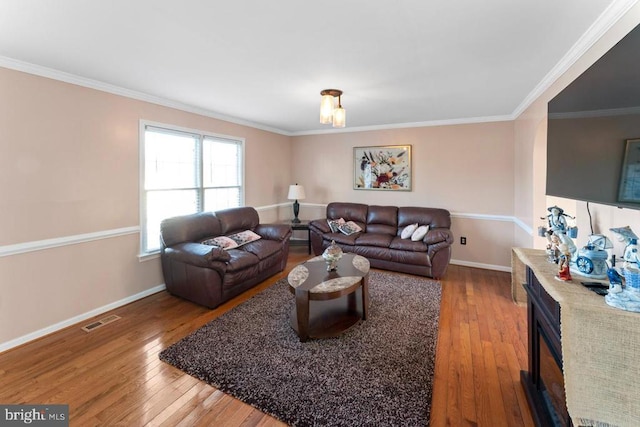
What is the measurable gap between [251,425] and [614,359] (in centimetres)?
172

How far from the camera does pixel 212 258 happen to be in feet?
9.66

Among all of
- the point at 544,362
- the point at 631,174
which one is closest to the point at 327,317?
the point at 544,362

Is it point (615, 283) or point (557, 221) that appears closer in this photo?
point (615, 283)

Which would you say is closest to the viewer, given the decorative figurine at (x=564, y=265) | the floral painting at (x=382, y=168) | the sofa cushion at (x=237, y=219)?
the decorative figurine at (x=564, y=265)

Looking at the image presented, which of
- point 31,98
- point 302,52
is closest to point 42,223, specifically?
point 31,98

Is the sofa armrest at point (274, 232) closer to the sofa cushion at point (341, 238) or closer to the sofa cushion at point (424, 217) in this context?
the sofa cushion at point (341, 238)

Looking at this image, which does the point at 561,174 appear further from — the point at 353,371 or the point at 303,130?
the point at 303,130

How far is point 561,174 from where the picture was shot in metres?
1.77

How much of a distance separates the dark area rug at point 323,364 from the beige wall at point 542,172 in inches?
57.6

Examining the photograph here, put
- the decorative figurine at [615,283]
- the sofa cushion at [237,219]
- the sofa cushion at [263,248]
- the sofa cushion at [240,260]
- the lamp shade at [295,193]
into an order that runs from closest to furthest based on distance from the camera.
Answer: the decorative figurine at [615,283] < the sofa cushion at [240,260] < the sofa cushion at [263,248] < the sofa cushion at [237,219] < the lamp shade at [295,193]

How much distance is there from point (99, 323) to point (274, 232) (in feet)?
7.38

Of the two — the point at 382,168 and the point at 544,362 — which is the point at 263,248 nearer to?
the point at 382,168

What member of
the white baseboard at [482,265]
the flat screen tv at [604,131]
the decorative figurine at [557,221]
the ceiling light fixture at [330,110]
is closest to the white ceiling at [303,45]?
the ceiling light fixture at [330,110]

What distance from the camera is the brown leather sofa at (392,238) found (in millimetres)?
3910
